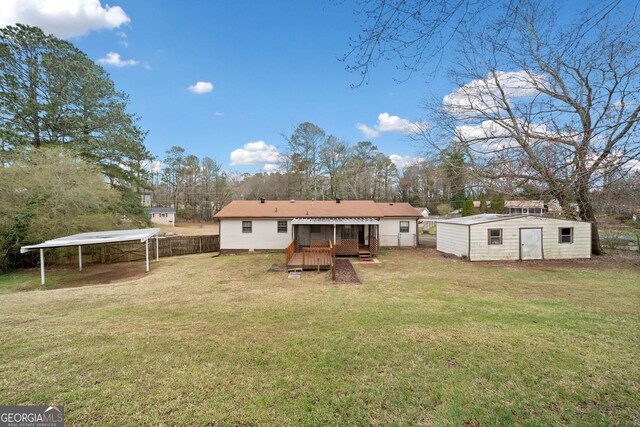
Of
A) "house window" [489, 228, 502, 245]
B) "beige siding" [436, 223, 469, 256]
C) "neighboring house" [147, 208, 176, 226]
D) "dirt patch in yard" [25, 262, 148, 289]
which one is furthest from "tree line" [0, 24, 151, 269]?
"neighboring house" [147, 208, 176, 226]

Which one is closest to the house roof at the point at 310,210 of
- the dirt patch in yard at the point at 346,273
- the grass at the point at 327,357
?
the dirt patch in yard at the point at 346,273

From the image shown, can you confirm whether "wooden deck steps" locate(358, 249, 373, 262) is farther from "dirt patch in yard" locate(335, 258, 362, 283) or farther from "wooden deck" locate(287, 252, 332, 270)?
"wooden deck" locate(287, 252, 332, 270)

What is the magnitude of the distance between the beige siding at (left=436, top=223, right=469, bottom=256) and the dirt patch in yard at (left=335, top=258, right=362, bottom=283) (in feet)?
21.8

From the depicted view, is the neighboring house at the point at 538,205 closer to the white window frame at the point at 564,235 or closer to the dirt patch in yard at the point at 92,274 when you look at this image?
the white window frame at the point at 564,235

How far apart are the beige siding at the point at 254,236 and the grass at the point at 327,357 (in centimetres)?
909

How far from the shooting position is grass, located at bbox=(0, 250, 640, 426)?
2.87 metres

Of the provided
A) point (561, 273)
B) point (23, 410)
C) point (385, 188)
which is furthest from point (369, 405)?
point (385, 188)

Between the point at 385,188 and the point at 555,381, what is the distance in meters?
37.8

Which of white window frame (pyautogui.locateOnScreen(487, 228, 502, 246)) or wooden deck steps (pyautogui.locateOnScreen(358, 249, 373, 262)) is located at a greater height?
white window frame (pyautogui.locateOnScreen(487, 228, 502, 246))

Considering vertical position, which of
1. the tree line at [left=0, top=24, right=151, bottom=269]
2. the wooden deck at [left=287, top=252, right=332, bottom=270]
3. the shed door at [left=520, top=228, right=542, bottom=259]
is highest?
the tree line at [left=0, top=24, right=151, bottom=269]

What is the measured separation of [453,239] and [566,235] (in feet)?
18.6

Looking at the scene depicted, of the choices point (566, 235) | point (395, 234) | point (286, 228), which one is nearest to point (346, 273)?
point (286, 228)

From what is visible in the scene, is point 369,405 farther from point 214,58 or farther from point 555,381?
point 214,58
